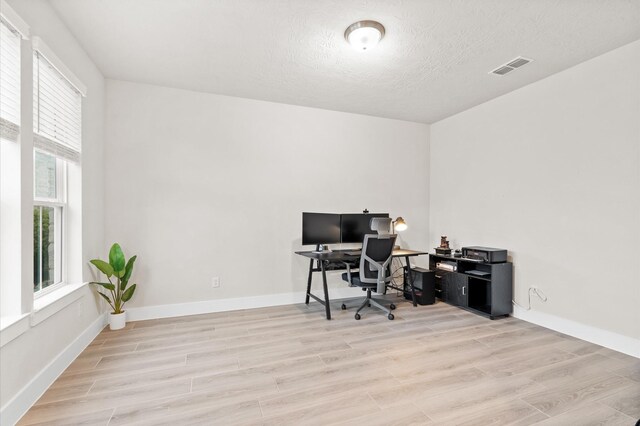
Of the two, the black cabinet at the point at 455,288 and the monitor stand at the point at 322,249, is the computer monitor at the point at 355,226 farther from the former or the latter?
the black cabinet at the point at 455,288

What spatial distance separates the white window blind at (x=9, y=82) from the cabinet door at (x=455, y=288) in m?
4.40

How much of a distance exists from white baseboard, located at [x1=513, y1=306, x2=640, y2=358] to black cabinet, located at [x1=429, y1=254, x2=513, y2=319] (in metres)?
0.24

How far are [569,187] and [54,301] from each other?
15.1 ft

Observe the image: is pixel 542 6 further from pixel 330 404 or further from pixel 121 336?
pixel 121 336

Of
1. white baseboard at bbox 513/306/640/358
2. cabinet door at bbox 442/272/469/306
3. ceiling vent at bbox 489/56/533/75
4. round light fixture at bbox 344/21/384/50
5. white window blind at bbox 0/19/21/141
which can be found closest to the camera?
white window blind at bbox 0/19/21/141

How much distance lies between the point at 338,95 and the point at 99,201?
2.91 meters

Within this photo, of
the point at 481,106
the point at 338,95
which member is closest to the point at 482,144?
the point at 481,106

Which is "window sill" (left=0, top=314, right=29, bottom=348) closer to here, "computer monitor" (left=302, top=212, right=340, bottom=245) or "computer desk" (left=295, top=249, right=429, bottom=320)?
"computer desk" (left=295, top=249, right=429, bottom=320)

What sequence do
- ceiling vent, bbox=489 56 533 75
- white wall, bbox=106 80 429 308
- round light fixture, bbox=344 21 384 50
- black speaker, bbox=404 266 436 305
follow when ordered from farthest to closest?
black speaker, bbox=404 266 436 305 → white wall, bbox=106 80 429 308 → ceiling vent, bbox=489 56 533 75 → round light fixture, bbox=344 21 384 50

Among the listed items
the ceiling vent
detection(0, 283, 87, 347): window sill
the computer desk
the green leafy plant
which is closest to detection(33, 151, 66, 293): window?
detection(0, 283, 87, 347): window sill

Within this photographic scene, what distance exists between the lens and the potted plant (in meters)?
3.15

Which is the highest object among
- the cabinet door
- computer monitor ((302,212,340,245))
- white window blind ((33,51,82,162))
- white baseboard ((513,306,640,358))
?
white window blind ((33,51,82,162))

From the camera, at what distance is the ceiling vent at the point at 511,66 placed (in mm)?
3027

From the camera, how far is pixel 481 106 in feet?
13.9
